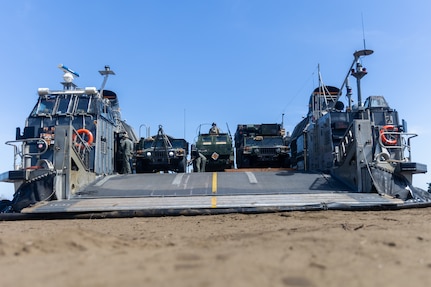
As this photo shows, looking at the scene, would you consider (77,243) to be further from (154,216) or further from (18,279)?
(154,216)

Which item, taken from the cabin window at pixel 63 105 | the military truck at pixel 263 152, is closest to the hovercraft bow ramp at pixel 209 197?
the cabin window at pixel 63 105

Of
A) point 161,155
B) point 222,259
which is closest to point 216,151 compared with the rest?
point 161,155

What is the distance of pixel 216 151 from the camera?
18578 mm

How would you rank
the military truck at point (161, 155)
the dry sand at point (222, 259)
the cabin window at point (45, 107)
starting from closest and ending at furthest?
1. the dry sand at point (222, 259)
2. the cabin window at point (45, 107)
3. the military truck at point (161, 155)

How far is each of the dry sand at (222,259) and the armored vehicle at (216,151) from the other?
13.0 metres

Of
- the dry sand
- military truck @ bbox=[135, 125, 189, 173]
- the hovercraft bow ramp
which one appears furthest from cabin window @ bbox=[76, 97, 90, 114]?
the dry sand

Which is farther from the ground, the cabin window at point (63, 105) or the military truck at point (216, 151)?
the cabin window at point (63, 105)

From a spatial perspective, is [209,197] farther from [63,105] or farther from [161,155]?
[161,155]

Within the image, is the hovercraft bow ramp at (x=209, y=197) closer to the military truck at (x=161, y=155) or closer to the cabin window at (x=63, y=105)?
the cabin window at (x=63, y=105)

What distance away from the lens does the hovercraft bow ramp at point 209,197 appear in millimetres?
7766

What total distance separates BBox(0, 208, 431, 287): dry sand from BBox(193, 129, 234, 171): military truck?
513 inches

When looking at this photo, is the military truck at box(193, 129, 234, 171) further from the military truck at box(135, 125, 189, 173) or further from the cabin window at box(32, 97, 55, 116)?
the cabin window at box(32, 97, 55, 116)

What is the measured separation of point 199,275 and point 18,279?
1376 millimetres

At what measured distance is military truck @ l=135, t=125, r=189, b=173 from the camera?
17.1m
